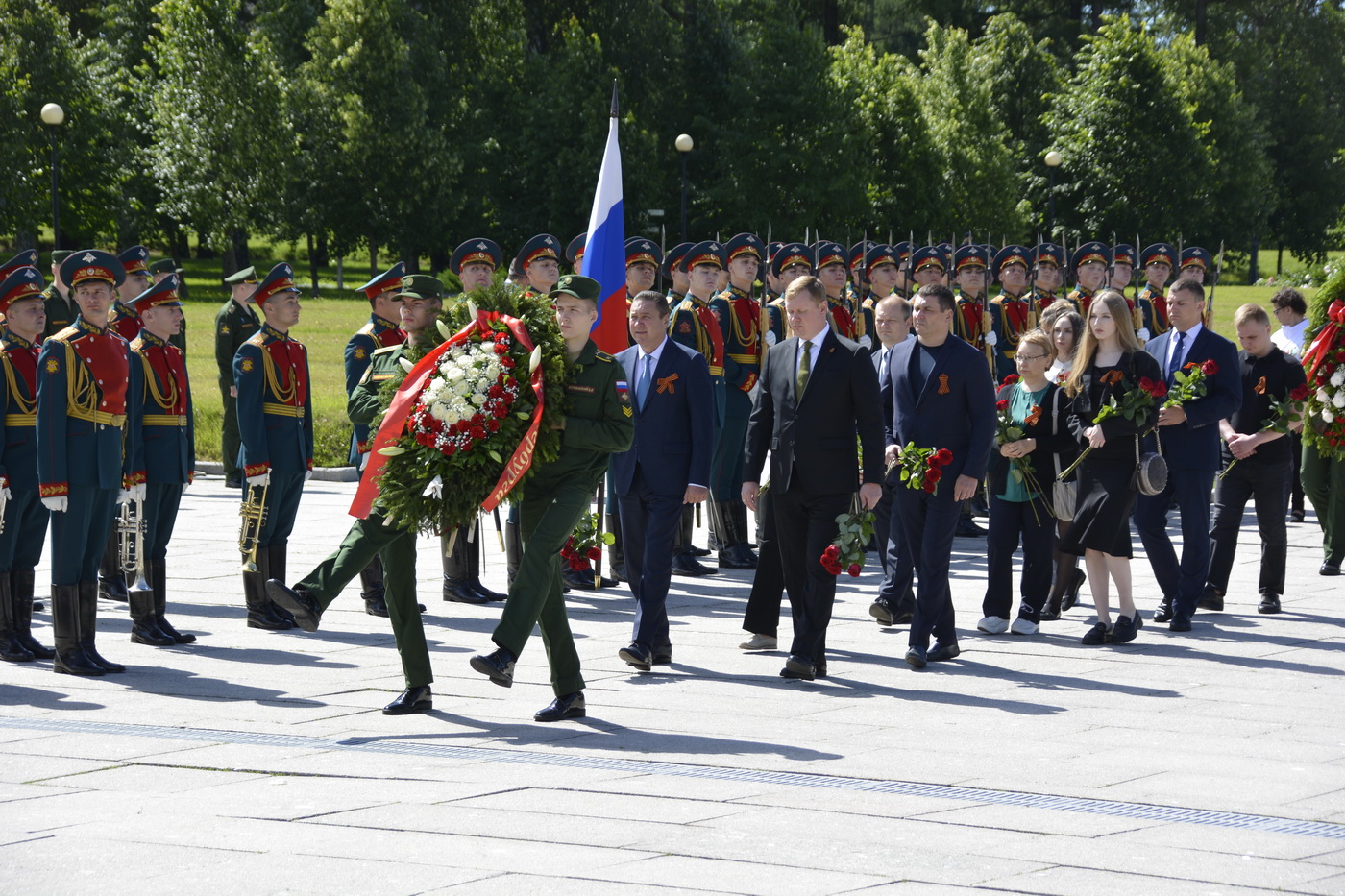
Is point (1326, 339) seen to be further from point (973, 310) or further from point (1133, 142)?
point (1133, 142)

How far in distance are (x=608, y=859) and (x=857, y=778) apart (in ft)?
4.79

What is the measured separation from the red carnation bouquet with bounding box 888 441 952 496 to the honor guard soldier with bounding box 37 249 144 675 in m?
4.15

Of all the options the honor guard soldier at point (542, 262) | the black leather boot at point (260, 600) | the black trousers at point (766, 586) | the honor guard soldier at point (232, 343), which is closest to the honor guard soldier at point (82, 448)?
the black leather boot at point (260, 600)

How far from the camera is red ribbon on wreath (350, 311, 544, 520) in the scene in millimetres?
7145

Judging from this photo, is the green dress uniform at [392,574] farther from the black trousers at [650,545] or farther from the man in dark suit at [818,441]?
the man in dark suit at [818,441]

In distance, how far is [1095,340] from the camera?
955 cm

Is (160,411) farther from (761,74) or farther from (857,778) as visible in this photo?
(761,74)

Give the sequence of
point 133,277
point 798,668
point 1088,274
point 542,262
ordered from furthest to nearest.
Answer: point 1088,274, point 133,277, point 542,262, point 798,668

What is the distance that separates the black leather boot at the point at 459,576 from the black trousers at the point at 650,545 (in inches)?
81.5

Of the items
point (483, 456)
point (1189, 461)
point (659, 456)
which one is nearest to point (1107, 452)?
point (1189, 461)

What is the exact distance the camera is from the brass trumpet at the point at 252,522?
388 inches

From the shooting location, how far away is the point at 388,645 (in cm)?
934

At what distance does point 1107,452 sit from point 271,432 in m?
4.92

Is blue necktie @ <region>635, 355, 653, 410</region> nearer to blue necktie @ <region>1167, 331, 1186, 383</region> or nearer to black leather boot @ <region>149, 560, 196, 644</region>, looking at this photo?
black leather boot @ <region>149, 560, 196, 644</region>
